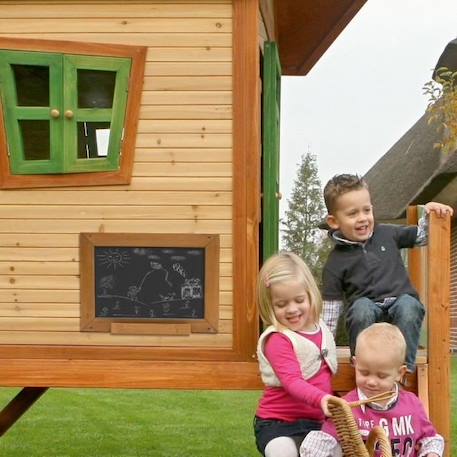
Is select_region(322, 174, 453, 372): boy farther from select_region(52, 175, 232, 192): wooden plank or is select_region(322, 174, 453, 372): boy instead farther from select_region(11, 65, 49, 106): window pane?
select_region(11, 65, 49, 106): window pane

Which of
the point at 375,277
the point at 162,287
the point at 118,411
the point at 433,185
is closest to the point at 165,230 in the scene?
the point at 162,287

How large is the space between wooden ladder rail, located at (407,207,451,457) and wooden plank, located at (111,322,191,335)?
1325 millimetres

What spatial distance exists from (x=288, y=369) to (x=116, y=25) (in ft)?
7.63

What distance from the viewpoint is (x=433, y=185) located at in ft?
71.8

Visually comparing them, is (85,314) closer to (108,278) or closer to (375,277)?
(108,278)

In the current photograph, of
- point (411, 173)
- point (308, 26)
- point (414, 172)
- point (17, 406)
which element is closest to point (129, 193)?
point (17, 406)

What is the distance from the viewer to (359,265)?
538 cm

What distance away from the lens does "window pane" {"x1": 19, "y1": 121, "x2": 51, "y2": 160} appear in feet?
19.2

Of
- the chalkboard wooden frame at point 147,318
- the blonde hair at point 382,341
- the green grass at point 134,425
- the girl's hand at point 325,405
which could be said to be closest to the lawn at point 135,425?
the green grass at point 134,425

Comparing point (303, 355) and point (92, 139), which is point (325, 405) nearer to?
point (303, 355)

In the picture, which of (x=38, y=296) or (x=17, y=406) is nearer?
(x=38, y=296)

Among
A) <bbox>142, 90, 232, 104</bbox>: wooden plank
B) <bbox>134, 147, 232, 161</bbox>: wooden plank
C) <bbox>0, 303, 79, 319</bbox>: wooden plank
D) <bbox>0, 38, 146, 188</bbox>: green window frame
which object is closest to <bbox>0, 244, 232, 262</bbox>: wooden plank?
<bbox>0, 303, 79, 319</bbox>: wooden plank

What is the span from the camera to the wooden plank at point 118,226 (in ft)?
18.7

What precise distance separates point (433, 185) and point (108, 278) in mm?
16941
